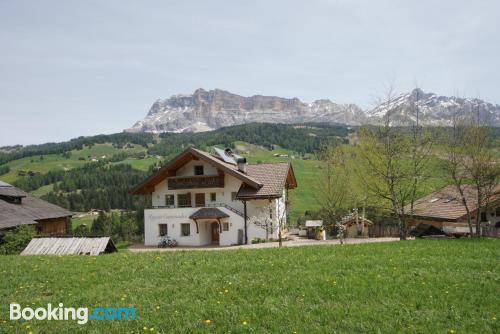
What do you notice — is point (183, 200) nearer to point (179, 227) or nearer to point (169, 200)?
point (169, 200)

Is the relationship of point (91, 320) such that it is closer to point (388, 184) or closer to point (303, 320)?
point (303, 320)

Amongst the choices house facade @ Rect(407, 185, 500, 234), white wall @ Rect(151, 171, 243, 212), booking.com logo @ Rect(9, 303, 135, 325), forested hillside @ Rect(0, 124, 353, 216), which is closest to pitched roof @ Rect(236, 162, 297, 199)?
white wall @ Rect(151, 171, 243, 212)

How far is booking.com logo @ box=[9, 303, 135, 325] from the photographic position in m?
8.20

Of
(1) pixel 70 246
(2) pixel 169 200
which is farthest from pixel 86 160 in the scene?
(1) pixel 70 246

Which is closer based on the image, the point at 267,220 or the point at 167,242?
the point at 267,220

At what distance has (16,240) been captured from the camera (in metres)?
27.0

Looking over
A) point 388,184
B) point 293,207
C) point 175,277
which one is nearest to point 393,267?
point 175,277

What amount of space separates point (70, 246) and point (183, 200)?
52.1 ft

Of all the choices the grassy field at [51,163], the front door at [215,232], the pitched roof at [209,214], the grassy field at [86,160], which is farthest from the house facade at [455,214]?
the grassy field at [51,163]

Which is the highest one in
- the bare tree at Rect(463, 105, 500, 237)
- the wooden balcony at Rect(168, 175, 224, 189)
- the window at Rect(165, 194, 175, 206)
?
the bare tree at Rect(463, 105, 500, 237)

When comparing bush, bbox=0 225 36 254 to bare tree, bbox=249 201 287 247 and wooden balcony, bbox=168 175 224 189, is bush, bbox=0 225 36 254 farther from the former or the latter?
bare tree, bbox=249 201 287 247

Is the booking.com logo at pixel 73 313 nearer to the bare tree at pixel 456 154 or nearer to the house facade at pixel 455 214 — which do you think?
the bare tree at pixel 456 154

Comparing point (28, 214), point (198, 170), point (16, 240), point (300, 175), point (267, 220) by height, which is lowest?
point (300, 175)

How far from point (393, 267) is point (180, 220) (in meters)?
25.2
